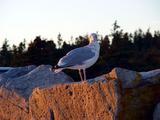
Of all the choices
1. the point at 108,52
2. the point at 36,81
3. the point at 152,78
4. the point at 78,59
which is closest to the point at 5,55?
the point at 108,52

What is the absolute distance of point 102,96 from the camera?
7023 millimetres

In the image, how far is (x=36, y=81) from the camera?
959 centimetres

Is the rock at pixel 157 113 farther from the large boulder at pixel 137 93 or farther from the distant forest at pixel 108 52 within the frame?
the distant forest at pixel 108 52

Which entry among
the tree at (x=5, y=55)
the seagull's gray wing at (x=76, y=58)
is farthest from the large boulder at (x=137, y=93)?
the tree at (x=5, y=55)

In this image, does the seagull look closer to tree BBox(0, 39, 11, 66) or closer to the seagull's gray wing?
the seagull's gray wing

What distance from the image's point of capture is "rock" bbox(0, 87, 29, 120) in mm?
9086

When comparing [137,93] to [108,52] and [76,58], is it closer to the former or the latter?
[76,58]

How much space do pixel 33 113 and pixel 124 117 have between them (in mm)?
2126

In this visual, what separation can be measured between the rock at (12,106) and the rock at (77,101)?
0.37m

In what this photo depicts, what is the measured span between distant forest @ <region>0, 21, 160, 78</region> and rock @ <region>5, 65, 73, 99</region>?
21.6ft

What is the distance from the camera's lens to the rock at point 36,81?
9452 mm

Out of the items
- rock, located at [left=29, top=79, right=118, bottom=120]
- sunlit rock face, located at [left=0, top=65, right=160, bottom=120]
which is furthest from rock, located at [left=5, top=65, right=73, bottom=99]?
sunlit rock face, located at [left=0, top=65, right=160, bottom=120]

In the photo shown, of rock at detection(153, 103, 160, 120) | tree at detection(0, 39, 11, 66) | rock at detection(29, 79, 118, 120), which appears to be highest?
tree at detection(0, 39, 11, 66)

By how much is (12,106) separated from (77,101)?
2243 millimetres
